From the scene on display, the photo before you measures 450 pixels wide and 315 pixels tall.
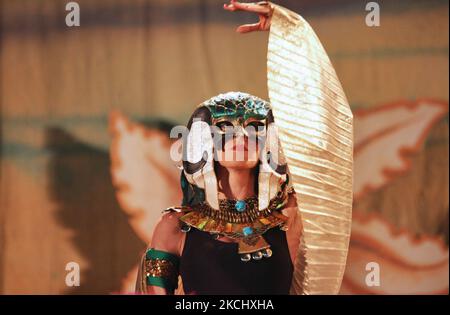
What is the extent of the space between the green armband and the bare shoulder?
0.02 metres

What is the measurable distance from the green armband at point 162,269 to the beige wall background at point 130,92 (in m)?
0.47

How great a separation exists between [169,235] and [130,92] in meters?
0.80

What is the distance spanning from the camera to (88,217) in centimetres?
298

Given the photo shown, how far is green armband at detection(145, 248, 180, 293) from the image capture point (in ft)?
8.11

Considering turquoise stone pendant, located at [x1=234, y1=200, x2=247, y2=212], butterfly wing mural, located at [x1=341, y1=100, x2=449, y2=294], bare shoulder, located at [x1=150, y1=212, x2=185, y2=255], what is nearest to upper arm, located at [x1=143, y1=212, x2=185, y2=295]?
bare shoulder, located at [x1=150, y1=212, x2=185, y2=255]

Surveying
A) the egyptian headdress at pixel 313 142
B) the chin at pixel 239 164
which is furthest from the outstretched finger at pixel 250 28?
the chin at pixel 239 164

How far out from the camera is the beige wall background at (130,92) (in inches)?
117

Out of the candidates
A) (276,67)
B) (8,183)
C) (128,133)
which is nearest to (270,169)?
(276,67)

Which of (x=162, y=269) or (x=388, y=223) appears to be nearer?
(x=162, y=269)

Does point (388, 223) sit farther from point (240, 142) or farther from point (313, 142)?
point (313, 142)

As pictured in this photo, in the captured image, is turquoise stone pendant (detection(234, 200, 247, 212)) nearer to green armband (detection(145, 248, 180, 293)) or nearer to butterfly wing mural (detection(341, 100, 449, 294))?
green armband (detection(145, 248, 180, 293))

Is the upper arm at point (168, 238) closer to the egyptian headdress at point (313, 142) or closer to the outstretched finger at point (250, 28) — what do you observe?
the egyptian headdress at point (313, 142)

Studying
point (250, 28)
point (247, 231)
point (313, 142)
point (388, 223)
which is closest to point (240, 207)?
point (247, 231)

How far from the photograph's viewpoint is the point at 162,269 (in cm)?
248
